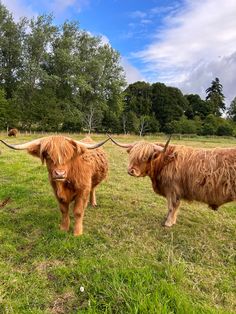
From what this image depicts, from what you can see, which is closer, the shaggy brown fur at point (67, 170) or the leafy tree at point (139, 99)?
the shaggy brown fur at point (67, 170)

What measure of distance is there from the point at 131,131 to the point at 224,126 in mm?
12248

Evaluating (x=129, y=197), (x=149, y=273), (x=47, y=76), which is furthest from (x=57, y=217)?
(x=47, y=76)

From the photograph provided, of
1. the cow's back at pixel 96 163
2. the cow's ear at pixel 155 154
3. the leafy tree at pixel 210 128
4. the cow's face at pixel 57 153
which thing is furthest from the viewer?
the leafy tree at pixel 210 128

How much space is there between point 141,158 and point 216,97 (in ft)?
209

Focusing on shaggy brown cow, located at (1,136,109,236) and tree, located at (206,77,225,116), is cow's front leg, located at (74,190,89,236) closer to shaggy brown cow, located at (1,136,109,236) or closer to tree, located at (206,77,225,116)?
shaggy brown cow, located at (1,136,109,236)

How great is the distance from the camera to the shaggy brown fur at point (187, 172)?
177 inches

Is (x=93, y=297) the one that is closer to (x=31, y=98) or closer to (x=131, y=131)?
(x=31, y=98)

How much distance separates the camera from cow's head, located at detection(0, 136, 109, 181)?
390cm

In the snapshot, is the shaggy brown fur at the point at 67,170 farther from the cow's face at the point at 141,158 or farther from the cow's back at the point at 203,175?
the cow's back at the point at 203,175

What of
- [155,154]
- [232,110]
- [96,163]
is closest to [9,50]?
[96,163]

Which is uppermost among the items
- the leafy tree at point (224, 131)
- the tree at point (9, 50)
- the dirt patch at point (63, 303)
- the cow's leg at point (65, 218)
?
the tree at point (9, 50)

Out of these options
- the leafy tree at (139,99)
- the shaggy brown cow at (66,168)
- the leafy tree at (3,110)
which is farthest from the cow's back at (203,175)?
the leafy tree at (139,99)

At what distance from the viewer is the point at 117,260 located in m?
3.58

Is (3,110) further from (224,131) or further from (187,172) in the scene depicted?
(187,172)
